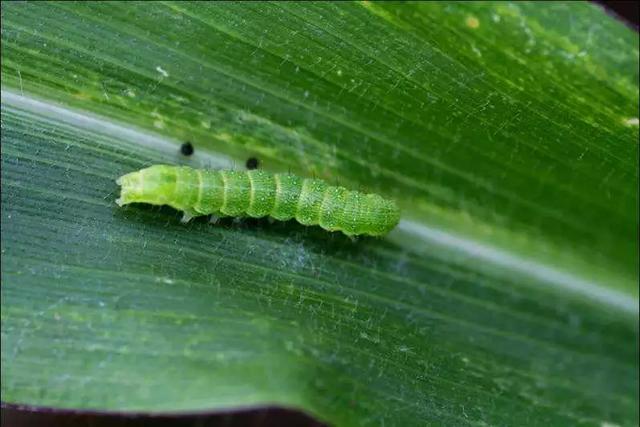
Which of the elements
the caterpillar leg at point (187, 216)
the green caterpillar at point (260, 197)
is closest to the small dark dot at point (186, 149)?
the green caterpillar at point (260, 197)

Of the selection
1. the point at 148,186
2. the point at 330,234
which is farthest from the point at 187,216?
the point at 330,234

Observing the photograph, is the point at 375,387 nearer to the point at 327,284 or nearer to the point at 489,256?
the point at 327,284

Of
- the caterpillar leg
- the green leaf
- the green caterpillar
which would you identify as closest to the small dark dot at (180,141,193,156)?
the green leaf

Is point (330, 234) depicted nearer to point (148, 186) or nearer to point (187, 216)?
point (187, 216)

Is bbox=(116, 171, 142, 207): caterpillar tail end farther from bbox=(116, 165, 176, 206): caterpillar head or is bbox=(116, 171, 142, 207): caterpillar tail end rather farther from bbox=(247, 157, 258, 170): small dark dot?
bbox=(247, 157, 258, 170): small dark dot

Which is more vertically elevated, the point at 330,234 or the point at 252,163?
the point at 252,163

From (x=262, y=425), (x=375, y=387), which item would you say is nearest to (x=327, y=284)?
(x=375, y=387)

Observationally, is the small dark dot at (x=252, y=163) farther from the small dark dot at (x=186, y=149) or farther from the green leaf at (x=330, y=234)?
the small dark dot at (x=186, y=149)
